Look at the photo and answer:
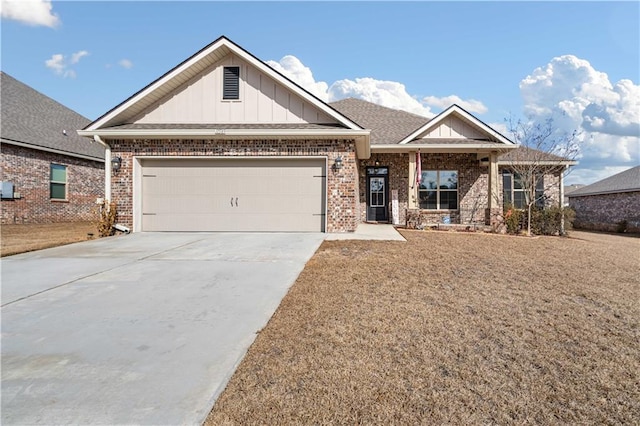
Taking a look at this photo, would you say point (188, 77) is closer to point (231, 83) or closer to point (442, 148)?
point (231, 83)

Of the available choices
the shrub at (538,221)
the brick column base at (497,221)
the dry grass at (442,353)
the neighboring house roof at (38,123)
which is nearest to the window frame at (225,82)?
the dry grass at (442,353)

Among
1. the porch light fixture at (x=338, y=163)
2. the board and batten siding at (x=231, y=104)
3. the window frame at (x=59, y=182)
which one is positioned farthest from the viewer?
the window frame at (x=59, y=182)

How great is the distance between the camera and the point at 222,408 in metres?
2.15

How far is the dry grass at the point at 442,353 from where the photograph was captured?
217 centimetres

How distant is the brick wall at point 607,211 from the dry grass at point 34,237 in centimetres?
2554

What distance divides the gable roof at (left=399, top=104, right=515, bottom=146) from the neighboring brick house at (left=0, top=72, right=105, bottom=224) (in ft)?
50.6

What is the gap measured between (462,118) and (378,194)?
4.57 metres

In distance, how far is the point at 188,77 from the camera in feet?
36.1

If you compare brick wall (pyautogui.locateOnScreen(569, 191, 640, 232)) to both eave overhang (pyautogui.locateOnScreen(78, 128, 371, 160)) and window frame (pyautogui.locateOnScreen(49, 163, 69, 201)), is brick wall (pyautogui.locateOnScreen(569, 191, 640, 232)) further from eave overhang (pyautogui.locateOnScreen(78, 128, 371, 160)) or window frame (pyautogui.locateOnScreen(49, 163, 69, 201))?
window frame (pyautogui.locateOnScreen(49, 163, 69, 201))

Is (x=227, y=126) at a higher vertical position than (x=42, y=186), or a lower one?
higher

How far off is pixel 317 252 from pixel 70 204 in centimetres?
1505

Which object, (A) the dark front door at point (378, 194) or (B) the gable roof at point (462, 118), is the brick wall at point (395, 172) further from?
(B) the gable roof at point (462, 118)

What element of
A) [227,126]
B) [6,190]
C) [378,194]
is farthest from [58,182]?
[378,194]

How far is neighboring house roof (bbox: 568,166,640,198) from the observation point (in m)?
19.4
